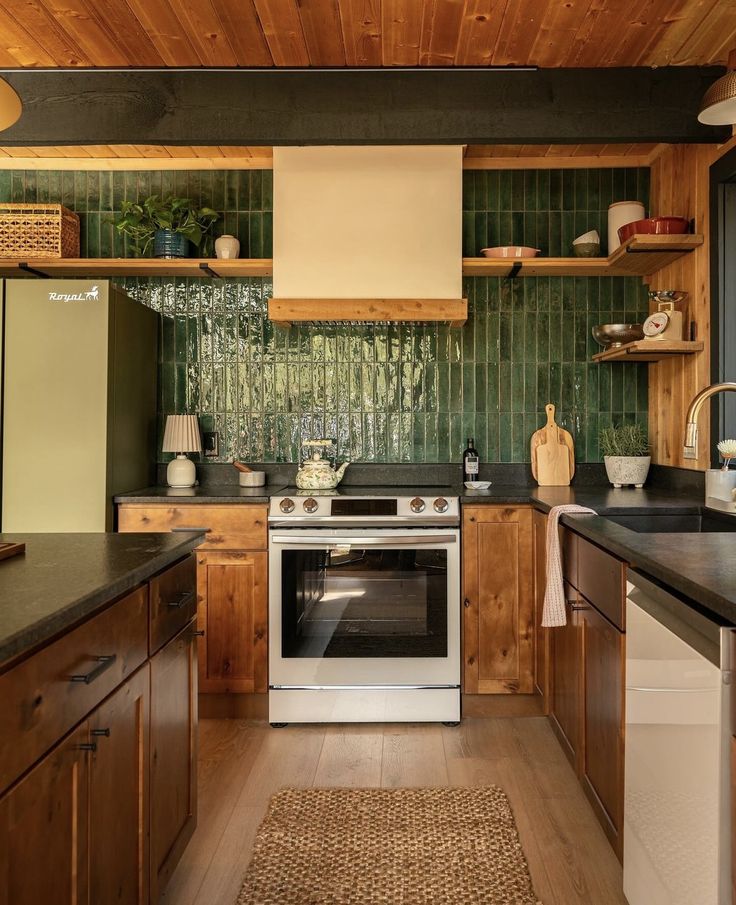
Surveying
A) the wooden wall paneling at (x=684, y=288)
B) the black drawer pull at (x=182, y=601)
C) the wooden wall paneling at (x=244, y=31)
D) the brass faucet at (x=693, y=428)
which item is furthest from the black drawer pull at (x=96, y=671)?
the wooden wall paneling at (x=684, y=288)

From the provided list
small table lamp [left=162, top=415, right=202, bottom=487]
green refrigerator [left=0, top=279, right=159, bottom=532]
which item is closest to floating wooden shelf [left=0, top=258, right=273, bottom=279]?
green refrigerator [left=0, top=279, right=159, bottom=532]

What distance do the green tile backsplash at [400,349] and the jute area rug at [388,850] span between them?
5.75 ft

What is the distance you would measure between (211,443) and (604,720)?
2.37 meters

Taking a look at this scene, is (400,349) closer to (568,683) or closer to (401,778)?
(568,683)

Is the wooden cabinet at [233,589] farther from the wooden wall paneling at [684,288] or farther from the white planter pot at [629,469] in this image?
the wooden wall paneling at [684,288]

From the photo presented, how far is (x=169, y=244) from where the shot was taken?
11.4 ft

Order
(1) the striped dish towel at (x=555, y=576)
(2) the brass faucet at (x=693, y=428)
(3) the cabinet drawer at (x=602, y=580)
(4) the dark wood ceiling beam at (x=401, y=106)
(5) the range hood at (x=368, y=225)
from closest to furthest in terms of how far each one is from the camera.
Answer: (3) the cabinet drawer at (x=602, y=580) < (2) the brass faucet at (x=693, y=428) < (1) the striped dish towel at (x=555, y=576) < (4) the dark wood ceiling beam at (x=401, y=106) < (5) the range hood at (x=368, y=225)

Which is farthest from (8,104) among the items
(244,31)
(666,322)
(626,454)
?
(626,454)

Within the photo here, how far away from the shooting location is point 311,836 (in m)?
2.12

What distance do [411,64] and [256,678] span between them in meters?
2.50

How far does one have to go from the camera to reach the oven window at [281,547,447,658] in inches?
119

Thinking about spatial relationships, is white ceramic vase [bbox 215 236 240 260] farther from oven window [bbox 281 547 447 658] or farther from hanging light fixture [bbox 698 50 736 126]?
hanging light fixture [bbox 698 50 736 126]

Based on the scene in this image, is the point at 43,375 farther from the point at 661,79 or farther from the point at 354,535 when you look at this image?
the point at 661,79

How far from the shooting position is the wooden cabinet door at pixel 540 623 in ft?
9.49
